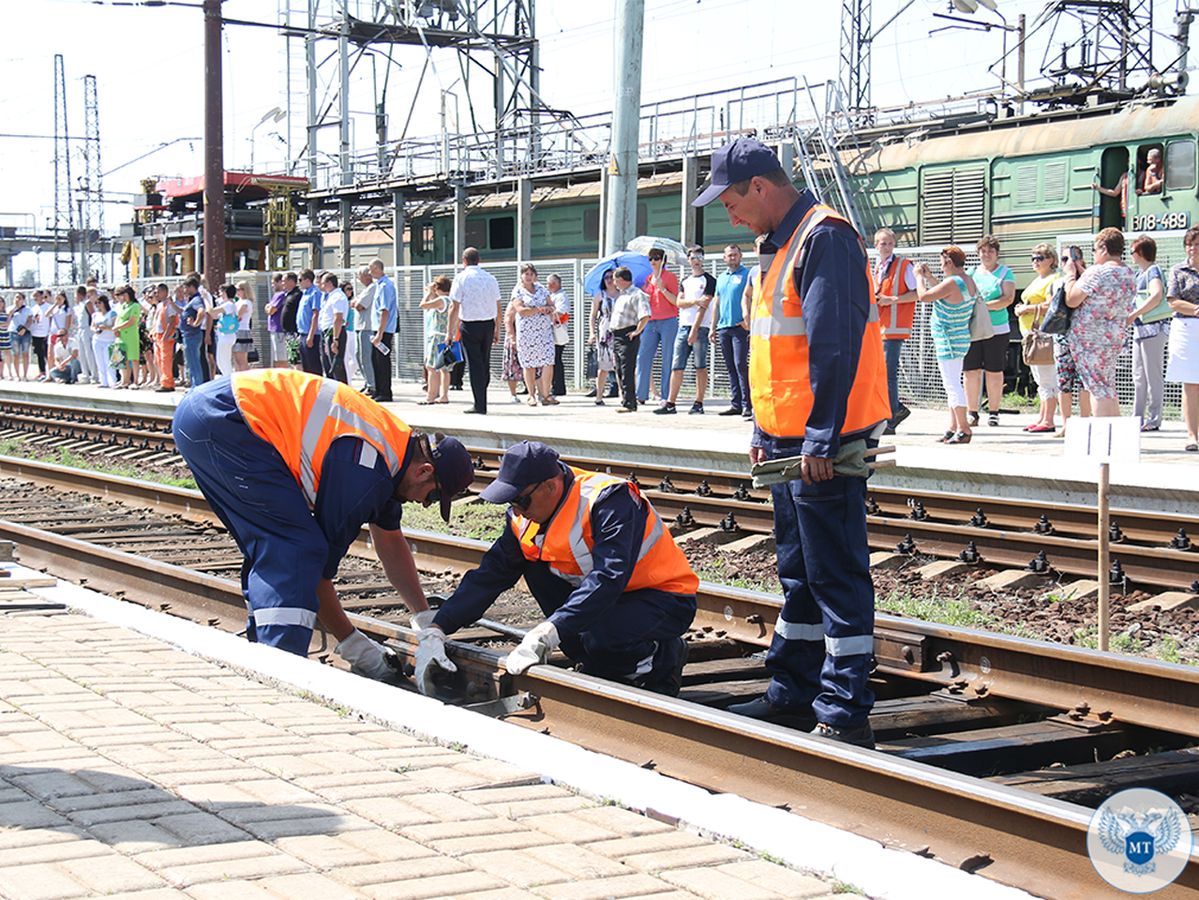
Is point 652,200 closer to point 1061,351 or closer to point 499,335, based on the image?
point 499,335

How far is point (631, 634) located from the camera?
19.5 feet

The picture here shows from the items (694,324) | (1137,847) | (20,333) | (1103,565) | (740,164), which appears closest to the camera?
(1137,847)

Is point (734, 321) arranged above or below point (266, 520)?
above

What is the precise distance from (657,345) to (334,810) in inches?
583

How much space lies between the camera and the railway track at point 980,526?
27.2 feet

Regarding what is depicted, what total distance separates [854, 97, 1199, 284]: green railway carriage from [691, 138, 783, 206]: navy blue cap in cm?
1640

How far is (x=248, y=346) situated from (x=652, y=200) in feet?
39.0

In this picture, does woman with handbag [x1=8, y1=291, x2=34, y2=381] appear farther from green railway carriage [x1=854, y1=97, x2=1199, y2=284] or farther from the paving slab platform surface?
the paving slab platform surface

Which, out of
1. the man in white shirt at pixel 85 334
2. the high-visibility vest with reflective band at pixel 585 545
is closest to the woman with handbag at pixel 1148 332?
the high-visibility vest with reflective band at pixel 585 545

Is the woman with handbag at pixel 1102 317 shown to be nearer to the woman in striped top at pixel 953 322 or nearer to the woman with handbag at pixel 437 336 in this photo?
the woman in striped top at pixel 953 322

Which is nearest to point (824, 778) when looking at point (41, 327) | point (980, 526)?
point (980, 526)

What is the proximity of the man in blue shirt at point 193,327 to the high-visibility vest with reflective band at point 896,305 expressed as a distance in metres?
13.0

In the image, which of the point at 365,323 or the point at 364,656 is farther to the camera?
the point at 365,323

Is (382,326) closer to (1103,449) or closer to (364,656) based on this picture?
(364,656)
